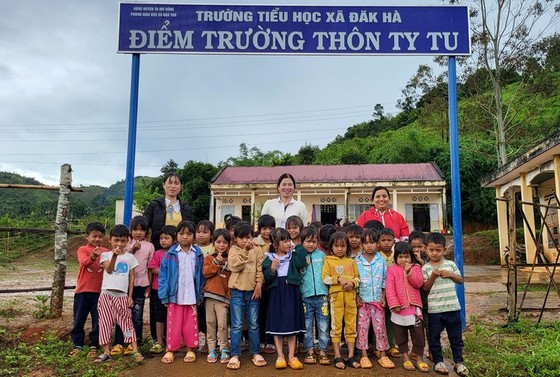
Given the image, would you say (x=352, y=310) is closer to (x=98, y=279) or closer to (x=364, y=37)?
(x=98, y=279)

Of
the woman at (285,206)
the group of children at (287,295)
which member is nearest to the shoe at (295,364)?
the group of children at (287,295)

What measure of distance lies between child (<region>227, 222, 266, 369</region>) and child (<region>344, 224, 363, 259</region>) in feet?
2.76

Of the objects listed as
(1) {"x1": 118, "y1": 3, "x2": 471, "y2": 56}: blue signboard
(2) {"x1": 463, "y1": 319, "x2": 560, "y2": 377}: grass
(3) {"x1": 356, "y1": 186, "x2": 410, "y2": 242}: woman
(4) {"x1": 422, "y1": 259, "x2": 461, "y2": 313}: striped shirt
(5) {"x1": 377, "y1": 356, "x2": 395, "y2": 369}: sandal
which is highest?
(1) {"x1": 118, "y1": 3, "x2": 471, "y2": 56}: blue signboard

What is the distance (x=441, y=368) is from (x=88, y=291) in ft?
→ 10.3

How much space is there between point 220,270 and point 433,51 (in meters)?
3.72

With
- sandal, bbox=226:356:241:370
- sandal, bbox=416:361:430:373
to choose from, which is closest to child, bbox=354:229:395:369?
sandal, bbox=416:361:430:373

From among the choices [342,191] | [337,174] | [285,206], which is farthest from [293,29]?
[337,174]

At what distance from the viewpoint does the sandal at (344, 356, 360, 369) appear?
348 centimetres

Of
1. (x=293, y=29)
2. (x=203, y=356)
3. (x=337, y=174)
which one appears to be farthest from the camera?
(x=337, y=174)

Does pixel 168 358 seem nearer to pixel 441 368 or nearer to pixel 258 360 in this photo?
pixel 258 360

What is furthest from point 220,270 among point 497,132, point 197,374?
point 497,132

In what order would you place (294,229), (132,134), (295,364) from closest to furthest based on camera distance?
(295,364), (294,229), (132,134)

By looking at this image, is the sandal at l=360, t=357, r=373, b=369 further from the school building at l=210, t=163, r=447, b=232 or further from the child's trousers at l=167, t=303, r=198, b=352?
the school building at l=210, t=163, r=447, b=232

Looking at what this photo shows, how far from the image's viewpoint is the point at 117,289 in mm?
3760
